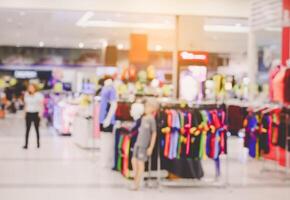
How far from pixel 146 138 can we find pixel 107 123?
7.79ft

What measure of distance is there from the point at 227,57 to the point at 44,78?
11.5 meters

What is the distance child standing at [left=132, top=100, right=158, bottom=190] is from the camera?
25.3ft

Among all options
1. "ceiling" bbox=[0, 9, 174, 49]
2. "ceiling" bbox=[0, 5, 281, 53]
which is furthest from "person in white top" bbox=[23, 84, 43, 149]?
"ceiling" bbox=[0, 9, 174, 49]

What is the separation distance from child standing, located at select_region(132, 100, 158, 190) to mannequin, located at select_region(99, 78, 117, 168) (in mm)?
2121

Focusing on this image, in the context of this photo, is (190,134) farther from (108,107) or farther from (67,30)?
(67,30)

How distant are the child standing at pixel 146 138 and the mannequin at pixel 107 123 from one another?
6.96ft

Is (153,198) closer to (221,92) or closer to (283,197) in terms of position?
(283,197)

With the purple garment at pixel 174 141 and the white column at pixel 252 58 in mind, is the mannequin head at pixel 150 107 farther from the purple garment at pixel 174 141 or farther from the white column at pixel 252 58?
the white column at pixel 252 58

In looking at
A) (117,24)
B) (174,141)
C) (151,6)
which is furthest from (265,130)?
(117,24)

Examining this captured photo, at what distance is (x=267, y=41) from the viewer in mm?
13141

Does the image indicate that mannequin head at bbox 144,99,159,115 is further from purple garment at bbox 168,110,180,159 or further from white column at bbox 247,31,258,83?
white column at bbox 247,31,258,83

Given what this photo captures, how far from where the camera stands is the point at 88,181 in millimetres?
8797

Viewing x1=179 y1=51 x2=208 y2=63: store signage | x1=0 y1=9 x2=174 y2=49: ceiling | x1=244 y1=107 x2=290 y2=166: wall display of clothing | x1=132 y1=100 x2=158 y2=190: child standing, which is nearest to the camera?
x1=132 y1=100 x2=158 y2=190: child standing

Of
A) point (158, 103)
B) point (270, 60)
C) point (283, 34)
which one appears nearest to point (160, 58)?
point (270, 60)
